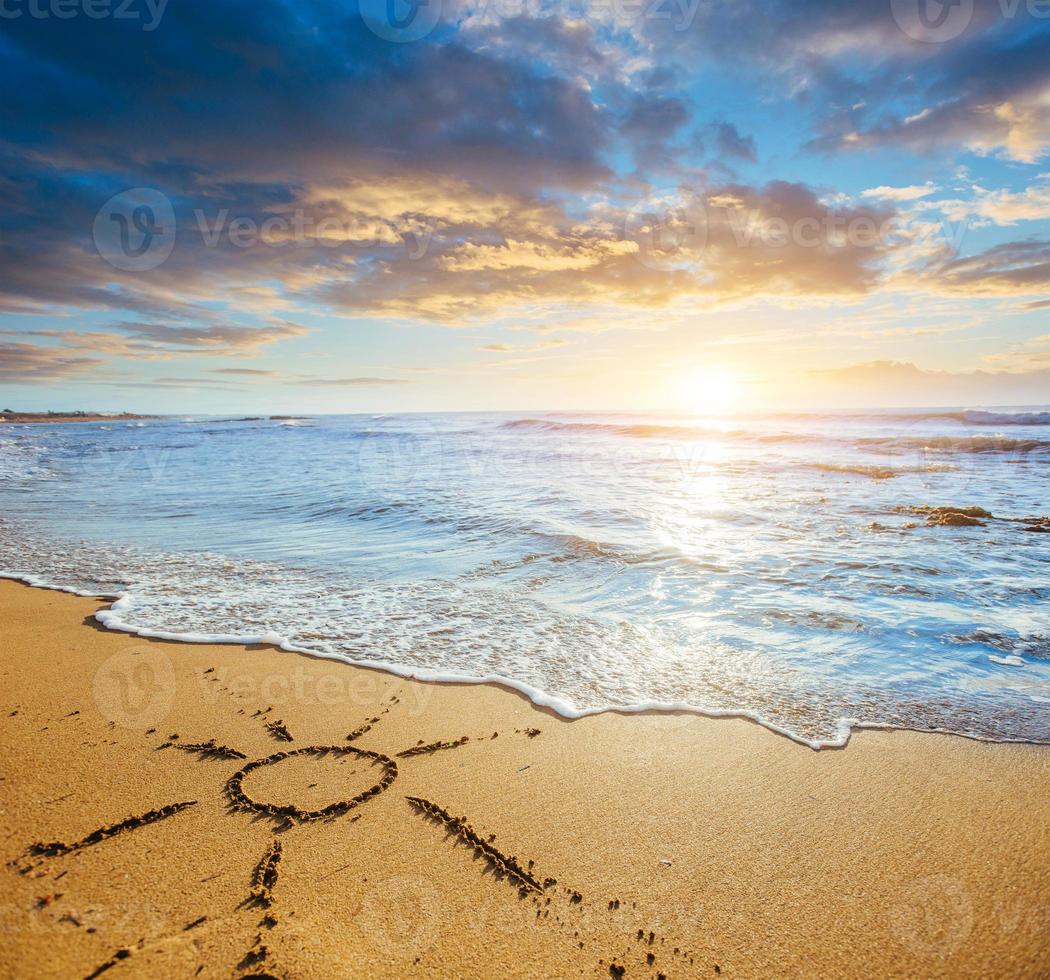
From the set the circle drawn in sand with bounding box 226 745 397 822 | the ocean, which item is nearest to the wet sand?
the circle drawn in sand with bounding box 226 745 397 822

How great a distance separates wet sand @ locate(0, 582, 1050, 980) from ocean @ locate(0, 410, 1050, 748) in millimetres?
567

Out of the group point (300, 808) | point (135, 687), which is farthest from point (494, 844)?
point (135, 687)

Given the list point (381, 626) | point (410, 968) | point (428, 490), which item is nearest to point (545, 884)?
point (410, 968)

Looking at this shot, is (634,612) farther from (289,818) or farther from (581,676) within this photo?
(289,818)

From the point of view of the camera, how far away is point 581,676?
4.27 metres

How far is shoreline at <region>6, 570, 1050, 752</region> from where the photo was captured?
3424 mm

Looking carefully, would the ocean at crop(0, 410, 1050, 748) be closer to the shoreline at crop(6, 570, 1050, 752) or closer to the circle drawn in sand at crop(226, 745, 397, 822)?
the shoreline at crop(6, 570, 1050, 752)

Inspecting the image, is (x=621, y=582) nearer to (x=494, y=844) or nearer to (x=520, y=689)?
(x=520, y=689)

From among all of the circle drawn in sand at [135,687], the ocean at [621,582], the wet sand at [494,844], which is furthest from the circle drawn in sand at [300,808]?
the ocean at [621,582]

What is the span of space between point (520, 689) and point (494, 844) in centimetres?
157

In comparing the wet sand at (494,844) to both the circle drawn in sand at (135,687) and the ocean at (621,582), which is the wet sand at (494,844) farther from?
the ocean at (621,582)

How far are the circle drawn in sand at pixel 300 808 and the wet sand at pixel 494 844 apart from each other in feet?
0.04

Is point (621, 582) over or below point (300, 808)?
over

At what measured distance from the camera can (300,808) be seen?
108 inches
